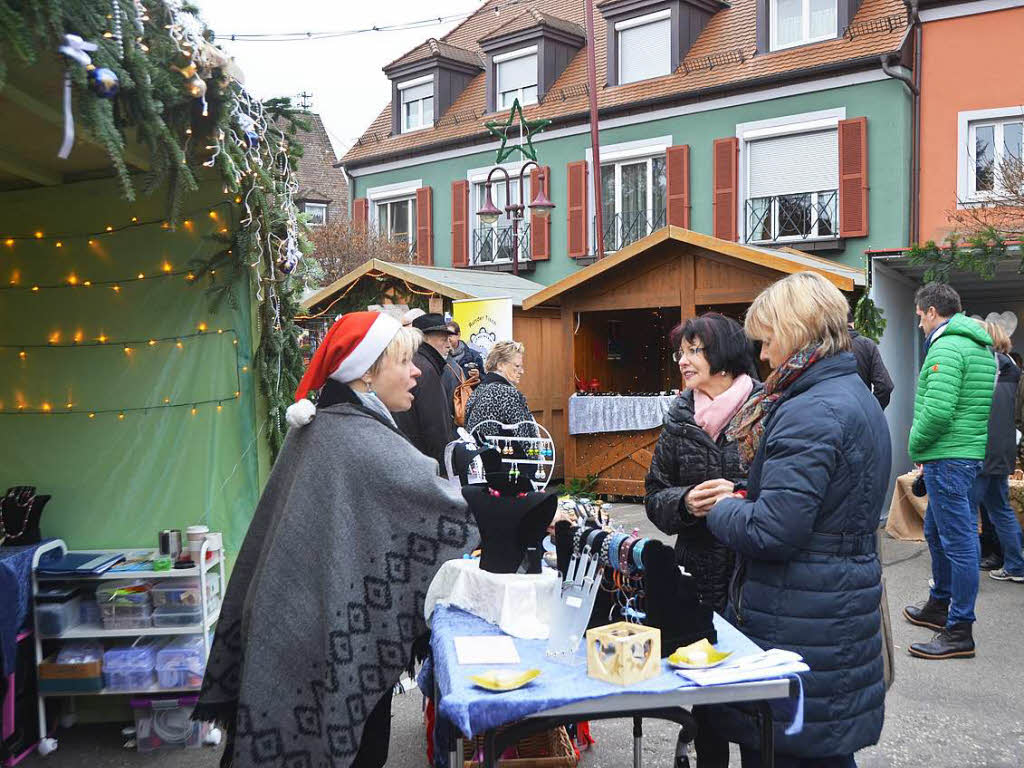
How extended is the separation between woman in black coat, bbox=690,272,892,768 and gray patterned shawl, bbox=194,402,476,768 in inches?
33.7

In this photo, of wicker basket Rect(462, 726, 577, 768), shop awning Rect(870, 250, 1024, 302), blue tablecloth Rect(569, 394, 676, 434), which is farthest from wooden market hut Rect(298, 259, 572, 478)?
wicker basket Rect(462, 726, 577, 768)

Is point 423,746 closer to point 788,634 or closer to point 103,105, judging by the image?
point 788,634

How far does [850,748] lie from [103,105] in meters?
2.77

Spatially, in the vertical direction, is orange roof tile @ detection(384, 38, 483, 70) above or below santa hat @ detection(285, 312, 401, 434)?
above

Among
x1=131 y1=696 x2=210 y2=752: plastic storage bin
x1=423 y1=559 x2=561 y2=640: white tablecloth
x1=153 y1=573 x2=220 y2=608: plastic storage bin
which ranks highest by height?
x1=423 y1=559 x2=561 y2=640: white tablecloth

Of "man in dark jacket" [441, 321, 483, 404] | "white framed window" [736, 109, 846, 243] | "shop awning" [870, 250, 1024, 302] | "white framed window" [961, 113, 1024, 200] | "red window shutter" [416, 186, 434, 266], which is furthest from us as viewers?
"red window shutter" [416, 186, 434, 266]

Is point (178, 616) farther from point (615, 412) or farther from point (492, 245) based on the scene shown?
point (492, 245)

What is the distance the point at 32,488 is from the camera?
4.50 meters

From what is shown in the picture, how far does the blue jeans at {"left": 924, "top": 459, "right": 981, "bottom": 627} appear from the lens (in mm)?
4887

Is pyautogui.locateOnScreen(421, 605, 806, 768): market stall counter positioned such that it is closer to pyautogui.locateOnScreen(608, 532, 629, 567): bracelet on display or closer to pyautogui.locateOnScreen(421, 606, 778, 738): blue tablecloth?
pyautogui.locateOnScreen(421, 606, 778, 738): blue tablecloth

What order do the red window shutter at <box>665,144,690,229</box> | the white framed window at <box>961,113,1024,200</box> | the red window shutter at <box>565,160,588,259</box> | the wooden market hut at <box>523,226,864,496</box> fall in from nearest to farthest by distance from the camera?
the wooden market hut at <box>523,226,864,496</box> → the white framed window at <box>961,113,1024,200</box> → the red window shutter at <box>665,144,690,229</box> → the red window shutter at <box>565,160,588,259</box>

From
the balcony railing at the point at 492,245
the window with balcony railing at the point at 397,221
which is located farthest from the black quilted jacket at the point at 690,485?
the window with balcony railing at the point at 397,221

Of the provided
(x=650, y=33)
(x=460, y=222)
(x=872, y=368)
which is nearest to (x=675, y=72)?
(x=650, y=33)

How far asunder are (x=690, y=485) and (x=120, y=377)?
2.98m
